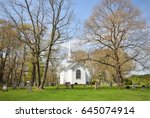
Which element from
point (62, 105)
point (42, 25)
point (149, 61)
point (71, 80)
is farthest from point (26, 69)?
point (62, 105)

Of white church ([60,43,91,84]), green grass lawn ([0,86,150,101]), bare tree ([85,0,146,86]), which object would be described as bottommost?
green grass lawn ([0,86,150,101])

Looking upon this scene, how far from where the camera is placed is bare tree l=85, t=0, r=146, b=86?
14945 millimetres

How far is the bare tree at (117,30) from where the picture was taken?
14.9 meters

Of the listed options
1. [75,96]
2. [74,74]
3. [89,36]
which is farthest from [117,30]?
[74,74]

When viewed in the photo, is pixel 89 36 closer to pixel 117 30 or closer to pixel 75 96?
pixel 117 30

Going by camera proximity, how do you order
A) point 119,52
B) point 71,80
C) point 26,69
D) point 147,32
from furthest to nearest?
1. point 71,80
2. point 26,69
3. point 119,52
4. point 147,32

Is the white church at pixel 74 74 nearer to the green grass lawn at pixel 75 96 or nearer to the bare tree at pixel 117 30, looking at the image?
the bare tree at pixel 117 30

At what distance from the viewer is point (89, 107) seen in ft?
16.8

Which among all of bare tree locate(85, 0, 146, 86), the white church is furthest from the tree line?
the white church

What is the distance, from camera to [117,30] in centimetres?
1600

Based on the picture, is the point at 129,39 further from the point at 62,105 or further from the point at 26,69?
the point at 62,105

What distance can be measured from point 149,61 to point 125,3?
10.0 ft

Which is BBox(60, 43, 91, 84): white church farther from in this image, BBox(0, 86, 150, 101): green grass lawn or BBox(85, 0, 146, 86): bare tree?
BBox(0, 86, 150, 101): green grass lawn

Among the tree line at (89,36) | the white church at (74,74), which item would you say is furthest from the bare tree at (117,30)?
the white church at (74,74)
